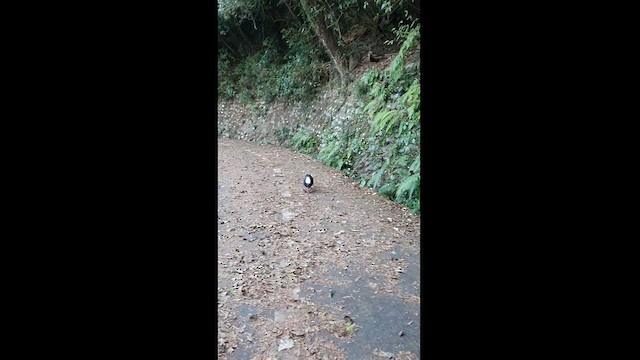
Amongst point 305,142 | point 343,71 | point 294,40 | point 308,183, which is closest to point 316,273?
point 308,183

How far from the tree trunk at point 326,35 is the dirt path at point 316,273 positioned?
471cm

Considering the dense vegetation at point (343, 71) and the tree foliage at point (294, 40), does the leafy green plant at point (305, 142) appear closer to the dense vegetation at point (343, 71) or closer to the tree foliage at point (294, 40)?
the dense vegetation at point (343, 71)

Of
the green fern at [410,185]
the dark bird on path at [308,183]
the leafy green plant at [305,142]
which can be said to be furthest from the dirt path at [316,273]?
the leafy green plant at [305,142]

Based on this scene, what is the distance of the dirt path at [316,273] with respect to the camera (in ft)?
11.0

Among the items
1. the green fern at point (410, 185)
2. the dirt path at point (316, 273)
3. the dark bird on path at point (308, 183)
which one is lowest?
the dirt path at point (316, 273)

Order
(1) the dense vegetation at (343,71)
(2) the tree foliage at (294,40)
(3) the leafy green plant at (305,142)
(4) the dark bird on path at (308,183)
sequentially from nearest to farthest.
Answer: (4) the dark bird on path at (308,183)
(1) the dense vegetation at (343,71)
(2) the tree foliage at (294,40)
(3) the leafy green plant at (305,142)

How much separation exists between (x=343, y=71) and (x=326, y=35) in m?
1.22

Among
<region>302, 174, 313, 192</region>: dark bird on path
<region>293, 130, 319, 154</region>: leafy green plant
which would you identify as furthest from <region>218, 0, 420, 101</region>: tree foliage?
<region>302, 174, 313, 192</region>: dark bird on path

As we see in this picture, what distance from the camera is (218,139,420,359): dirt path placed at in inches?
132

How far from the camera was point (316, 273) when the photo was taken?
460cm

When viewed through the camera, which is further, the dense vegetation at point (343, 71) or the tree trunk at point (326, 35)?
the tree trunk at point (326, 35)
